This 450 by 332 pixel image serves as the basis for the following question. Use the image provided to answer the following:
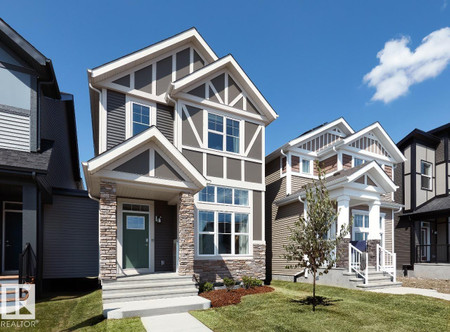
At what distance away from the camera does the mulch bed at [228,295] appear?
325 inches

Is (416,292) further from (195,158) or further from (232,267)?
(195,158)

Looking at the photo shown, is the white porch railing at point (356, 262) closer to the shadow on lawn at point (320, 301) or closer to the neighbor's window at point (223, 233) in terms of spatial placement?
the shadow on lawn at point (320, 301)

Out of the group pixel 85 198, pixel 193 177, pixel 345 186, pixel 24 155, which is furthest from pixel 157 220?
pixel 345 186

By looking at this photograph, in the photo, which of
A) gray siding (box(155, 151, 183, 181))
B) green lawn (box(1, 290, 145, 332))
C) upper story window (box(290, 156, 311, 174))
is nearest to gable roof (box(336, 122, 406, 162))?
upper story window (box(290, 156, 311, 174))

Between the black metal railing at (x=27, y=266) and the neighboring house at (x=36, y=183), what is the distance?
0.03 meters

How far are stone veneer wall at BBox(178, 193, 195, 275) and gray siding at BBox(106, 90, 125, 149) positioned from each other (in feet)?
10.7

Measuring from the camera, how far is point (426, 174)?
18.0 m

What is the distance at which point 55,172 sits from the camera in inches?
484

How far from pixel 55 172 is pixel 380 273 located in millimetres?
13886

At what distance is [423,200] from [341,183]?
31.3 feet

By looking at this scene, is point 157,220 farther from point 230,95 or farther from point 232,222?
point 230,95

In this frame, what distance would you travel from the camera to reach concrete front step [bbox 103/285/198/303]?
7742 mm

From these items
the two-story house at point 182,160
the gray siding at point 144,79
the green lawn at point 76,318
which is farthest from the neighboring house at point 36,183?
the gray siding at point 144,79

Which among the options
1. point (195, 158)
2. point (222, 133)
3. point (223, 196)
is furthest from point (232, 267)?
point (222, 133)
